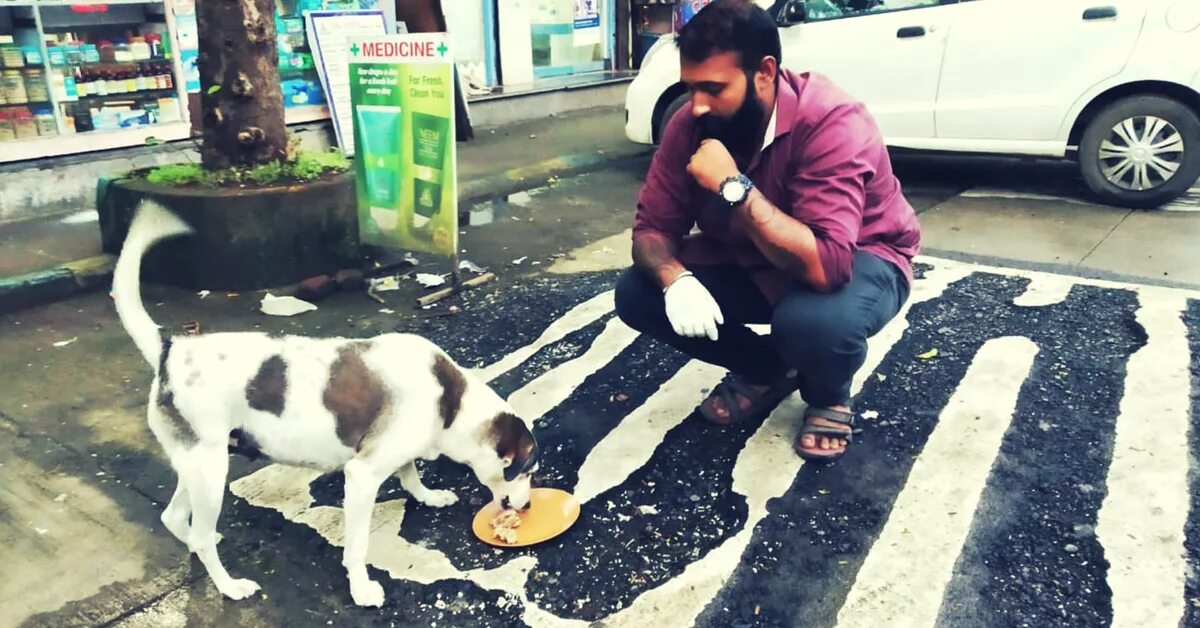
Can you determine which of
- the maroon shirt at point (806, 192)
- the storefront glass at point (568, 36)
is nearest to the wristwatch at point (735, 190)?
the maroon shirt at point (806, 192)

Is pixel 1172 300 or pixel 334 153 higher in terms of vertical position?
pixel 334 153

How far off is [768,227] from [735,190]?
156 mm

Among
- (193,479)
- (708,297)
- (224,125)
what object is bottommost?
(193,479)

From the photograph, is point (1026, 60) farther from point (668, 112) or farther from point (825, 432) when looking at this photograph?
point (825, 432)

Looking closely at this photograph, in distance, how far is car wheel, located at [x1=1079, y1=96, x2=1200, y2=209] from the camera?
20.0ft

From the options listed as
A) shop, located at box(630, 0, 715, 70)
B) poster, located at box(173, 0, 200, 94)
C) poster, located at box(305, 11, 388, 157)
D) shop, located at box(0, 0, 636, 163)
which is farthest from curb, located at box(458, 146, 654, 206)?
shop, located at box(630, 0, 715, 70)

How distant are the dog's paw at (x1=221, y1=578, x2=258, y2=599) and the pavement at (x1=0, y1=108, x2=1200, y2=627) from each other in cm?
4

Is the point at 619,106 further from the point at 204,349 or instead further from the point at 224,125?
the point at 204,349

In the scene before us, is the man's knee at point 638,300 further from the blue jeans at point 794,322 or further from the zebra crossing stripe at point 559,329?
the zebra crossing stripe at point 559,329

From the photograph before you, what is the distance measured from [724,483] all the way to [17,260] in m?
4.62

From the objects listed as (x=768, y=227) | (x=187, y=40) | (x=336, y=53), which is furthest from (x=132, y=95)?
(x=768, y=227)

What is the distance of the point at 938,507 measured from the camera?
9.50 ft

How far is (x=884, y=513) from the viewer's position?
9.45 ft

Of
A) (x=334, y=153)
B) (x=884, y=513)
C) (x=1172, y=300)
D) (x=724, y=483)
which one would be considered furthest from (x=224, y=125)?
(x=1172, y=300)
